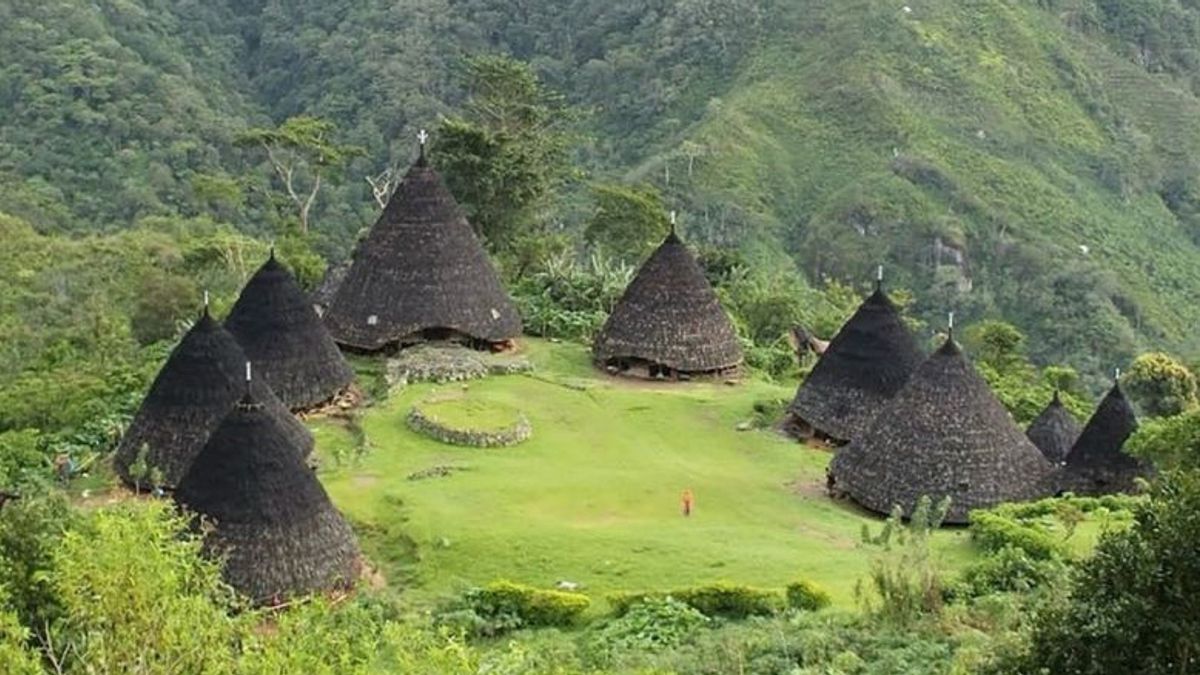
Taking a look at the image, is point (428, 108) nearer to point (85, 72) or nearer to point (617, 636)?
point (85, 72)

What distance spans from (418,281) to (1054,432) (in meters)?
10.7

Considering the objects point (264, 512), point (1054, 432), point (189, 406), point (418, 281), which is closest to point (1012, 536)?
point (1054, 432)

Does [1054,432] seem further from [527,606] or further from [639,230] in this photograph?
[639,230]

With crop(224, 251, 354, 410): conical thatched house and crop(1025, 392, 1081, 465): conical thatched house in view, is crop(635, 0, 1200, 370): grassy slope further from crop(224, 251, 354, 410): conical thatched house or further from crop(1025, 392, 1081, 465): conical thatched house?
crop(224, 251, 354, 410): conical thatched house

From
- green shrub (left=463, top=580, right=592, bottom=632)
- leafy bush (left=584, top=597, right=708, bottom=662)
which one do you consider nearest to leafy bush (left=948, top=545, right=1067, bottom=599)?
leafy bush (left=584, top=597, right=708, bottom=662)

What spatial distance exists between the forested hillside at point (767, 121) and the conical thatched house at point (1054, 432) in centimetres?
2511

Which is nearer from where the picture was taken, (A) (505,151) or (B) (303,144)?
(A) (505,151)

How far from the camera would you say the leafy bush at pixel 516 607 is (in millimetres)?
15148

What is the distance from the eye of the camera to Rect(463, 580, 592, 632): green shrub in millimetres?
15305

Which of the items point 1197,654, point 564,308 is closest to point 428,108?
point 564,308

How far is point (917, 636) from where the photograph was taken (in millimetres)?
13258

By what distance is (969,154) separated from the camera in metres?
58.9

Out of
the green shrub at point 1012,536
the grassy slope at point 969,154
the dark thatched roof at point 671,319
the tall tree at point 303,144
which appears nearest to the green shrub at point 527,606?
the green shrub at point 1012,536

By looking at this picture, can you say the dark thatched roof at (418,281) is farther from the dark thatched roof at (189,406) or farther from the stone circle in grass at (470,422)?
the dark thatched roof at (189,406)
